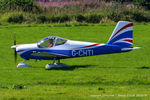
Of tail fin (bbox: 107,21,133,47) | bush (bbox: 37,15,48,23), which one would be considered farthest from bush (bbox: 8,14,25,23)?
tail fin (bbox: 107,21,133,47)

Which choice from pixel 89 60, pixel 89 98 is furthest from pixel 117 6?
pixel 89 98

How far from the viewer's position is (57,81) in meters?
20.4

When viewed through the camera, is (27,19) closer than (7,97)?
No

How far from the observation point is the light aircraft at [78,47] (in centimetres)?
2358

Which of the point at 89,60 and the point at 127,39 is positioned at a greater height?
the point at 127,39

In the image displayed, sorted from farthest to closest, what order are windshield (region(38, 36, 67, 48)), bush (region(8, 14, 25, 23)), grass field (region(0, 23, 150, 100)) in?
bush (region(8, 14, 25, 23)) → windshield (region(38, 36, 67, 48)) → grass field (region(0, 23, 150, 100))

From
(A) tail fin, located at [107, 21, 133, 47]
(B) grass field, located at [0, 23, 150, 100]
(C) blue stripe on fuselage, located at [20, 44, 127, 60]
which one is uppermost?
(A) tail fin, located at [107, 21, 133, 47]

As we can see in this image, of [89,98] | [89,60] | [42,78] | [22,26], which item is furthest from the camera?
[22,26]

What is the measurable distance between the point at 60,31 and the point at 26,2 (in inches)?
366

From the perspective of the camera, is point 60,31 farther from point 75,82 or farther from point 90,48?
point 75,82

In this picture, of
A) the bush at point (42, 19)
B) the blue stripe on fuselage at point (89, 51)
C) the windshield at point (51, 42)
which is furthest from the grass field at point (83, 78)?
the bush at point (42, 19)

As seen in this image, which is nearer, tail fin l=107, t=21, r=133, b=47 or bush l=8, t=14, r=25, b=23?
tail fin l=107, t=21, r=133, b=47

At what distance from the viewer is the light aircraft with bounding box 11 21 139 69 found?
928 inches

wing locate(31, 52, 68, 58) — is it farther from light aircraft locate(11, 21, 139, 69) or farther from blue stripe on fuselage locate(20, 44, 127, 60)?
blue stripe on fuselage locate(20, 44, 127, 60)
